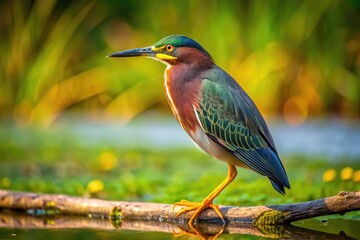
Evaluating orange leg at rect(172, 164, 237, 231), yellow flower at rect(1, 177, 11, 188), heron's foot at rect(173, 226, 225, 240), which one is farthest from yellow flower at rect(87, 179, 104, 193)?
heron's foot at rect(173, 226, 225, 240)

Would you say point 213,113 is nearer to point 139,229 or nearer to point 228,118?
point 228,118

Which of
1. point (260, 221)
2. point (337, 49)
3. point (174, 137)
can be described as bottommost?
point (260, 221)

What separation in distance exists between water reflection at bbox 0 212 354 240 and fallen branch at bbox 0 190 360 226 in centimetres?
5

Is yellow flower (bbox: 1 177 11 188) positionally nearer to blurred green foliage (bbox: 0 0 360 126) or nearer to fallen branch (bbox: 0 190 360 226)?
fallen branch (bbox: 0 190 360 226)

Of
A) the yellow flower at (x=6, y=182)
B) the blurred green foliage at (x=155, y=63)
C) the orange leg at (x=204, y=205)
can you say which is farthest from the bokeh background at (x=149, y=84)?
the orange leg at (x=204, y=205)

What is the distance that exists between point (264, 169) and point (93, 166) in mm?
4226

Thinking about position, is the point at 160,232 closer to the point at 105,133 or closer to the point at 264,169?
the point at 264,169

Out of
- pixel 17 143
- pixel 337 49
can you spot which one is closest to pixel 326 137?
pixel 337 49

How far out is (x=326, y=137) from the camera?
1184cm

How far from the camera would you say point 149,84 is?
14.7 m

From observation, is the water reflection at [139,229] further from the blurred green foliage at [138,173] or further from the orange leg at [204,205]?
the blurred green foliage at [138,173]

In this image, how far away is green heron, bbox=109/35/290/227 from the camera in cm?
611

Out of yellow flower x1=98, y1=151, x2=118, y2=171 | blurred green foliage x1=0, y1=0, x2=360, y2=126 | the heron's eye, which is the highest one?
blurred green foliage x1=0, y1=0, x2=360, y2=126

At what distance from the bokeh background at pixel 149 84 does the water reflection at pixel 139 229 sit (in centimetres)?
223
